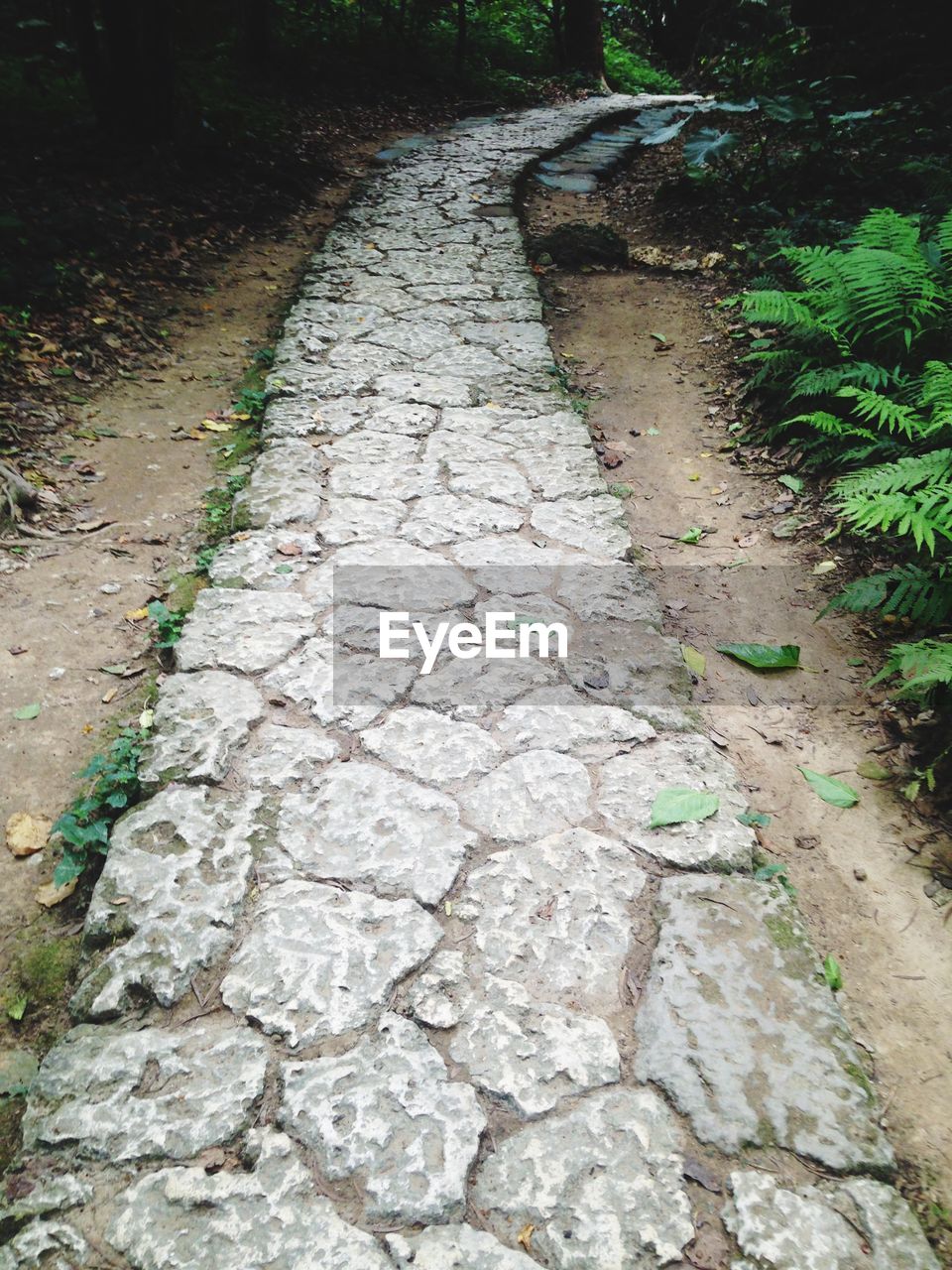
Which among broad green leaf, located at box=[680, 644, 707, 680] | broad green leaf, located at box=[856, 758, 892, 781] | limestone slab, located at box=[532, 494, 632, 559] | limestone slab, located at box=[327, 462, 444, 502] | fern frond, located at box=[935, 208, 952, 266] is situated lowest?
broad green leaf, located at box=[856, 758, 892, 781]

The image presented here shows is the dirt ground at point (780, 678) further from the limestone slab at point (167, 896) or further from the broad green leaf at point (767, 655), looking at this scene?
the limestone slab at point (167, 896)

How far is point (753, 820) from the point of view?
94.3 inches

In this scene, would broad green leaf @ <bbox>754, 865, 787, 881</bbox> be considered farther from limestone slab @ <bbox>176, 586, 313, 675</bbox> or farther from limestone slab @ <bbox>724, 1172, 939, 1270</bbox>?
limestone slab @ <bbox>176, 586, 313, 675</bbox>

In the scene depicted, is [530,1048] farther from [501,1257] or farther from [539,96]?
[539,96]

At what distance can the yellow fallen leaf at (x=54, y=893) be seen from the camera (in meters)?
2.20

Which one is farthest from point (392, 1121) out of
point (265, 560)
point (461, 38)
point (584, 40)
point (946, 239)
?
point (584, 40)

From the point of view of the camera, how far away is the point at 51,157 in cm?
612

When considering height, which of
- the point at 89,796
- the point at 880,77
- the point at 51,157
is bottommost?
the point at 89,796

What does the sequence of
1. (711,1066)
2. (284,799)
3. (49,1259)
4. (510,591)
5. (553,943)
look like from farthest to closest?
1. (510,591)
2. (284,799)
3. (553,943)
4. (711,1066)
5. (49,1259)

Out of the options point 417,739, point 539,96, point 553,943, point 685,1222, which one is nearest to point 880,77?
point 539,96

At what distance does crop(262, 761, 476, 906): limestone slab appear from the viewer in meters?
2.15

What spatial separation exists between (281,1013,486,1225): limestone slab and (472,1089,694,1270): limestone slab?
0.27 feet

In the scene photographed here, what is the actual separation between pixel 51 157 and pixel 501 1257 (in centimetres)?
763

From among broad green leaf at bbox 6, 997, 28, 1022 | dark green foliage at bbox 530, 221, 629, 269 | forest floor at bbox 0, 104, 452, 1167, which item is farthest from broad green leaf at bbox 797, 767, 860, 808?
dark green foliage at bbox 530, 221, 629, 269
